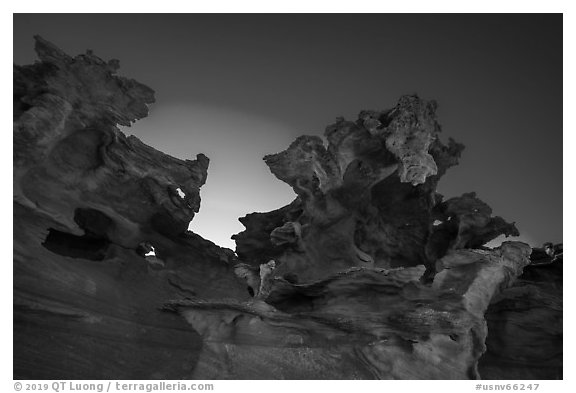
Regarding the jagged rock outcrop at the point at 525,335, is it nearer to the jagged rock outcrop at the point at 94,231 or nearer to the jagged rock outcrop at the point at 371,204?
the jagged rock outcrop at the point at 371,204

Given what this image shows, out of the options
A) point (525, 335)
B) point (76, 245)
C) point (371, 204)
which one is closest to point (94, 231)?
point (76, 245)

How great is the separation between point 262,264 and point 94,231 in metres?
8.06

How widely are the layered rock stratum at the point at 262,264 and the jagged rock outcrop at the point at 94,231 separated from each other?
0.19 feet

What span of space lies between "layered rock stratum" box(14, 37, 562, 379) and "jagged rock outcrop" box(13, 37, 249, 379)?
0.06m

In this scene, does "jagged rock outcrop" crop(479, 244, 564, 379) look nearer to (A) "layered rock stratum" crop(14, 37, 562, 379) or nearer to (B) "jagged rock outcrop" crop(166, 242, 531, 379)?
(A) "layered rock stratum" crop(14, 37, 562, 379)

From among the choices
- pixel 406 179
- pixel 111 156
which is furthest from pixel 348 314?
pixel 111 156

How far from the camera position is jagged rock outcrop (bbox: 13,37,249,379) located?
10984 mm

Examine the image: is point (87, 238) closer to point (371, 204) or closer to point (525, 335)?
point (371, 204)

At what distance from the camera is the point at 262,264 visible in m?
13.9

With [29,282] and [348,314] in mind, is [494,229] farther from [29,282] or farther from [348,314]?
[29,282]

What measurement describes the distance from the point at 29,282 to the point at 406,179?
46.0 ft

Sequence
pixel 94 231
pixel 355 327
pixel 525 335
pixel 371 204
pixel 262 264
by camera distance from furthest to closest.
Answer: pixel 371 204 → pixel 94 231 → pixel 525 335 → pixel 262 264 → pixel 355 327

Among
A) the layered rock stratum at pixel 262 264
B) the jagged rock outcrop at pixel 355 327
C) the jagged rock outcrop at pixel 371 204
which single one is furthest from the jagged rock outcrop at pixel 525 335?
the jagged rock outcrop at pixel 355 327

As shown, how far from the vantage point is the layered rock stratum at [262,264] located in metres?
10.4
